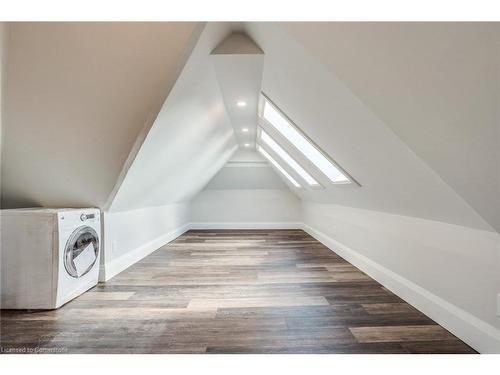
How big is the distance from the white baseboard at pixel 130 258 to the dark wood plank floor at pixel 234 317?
0.10 meters

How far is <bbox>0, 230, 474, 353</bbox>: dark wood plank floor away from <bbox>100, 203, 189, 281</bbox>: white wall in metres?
0.19

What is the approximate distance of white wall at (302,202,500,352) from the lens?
151cm

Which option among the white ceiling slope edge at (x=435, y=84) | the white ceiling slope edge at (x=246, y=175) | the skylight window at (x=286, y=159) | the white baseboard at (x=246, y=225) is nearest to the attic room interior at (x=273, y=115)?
the white ceiling slope edge at (x=435, y=84)

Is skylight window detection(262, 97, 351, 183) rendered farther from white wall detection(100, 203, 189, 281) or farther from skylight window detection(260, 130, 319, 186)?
white wall detection(100, 203, 189, 281)

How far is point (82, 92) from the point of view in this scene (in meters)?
1.93

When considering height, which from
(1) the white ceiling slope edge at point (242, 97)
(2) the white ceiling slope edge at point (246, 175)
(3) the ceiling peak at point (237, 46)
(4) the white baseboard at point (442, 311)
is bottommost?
(4) the white baseboard at point (442, 311)

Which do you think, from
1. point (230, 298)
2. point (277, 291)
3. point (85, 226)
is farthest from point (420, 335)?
point (85, 226)

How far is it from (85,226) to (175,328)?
4.65 feet

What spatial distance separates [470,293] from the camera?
1.64 metres

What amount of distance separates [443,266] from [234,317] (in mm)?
1633

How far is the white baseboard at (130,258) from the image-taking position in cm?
282

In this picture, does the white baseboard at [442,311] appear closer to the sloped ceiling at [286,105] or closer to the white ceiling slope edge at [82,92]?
the sloped ceiling at [286,105]

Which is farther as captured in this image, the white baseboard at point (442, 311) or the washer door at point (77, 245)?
the washer door at point (77, 245)

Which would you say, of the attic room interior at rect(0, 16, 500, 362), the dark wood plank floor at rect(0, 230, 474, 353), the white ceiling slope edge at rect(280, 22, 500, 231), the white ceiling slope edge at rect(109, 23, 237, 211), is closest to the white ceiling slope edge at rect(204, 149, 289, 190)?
the white ceiling slope edge at rect(109, 23, 237, 211)
